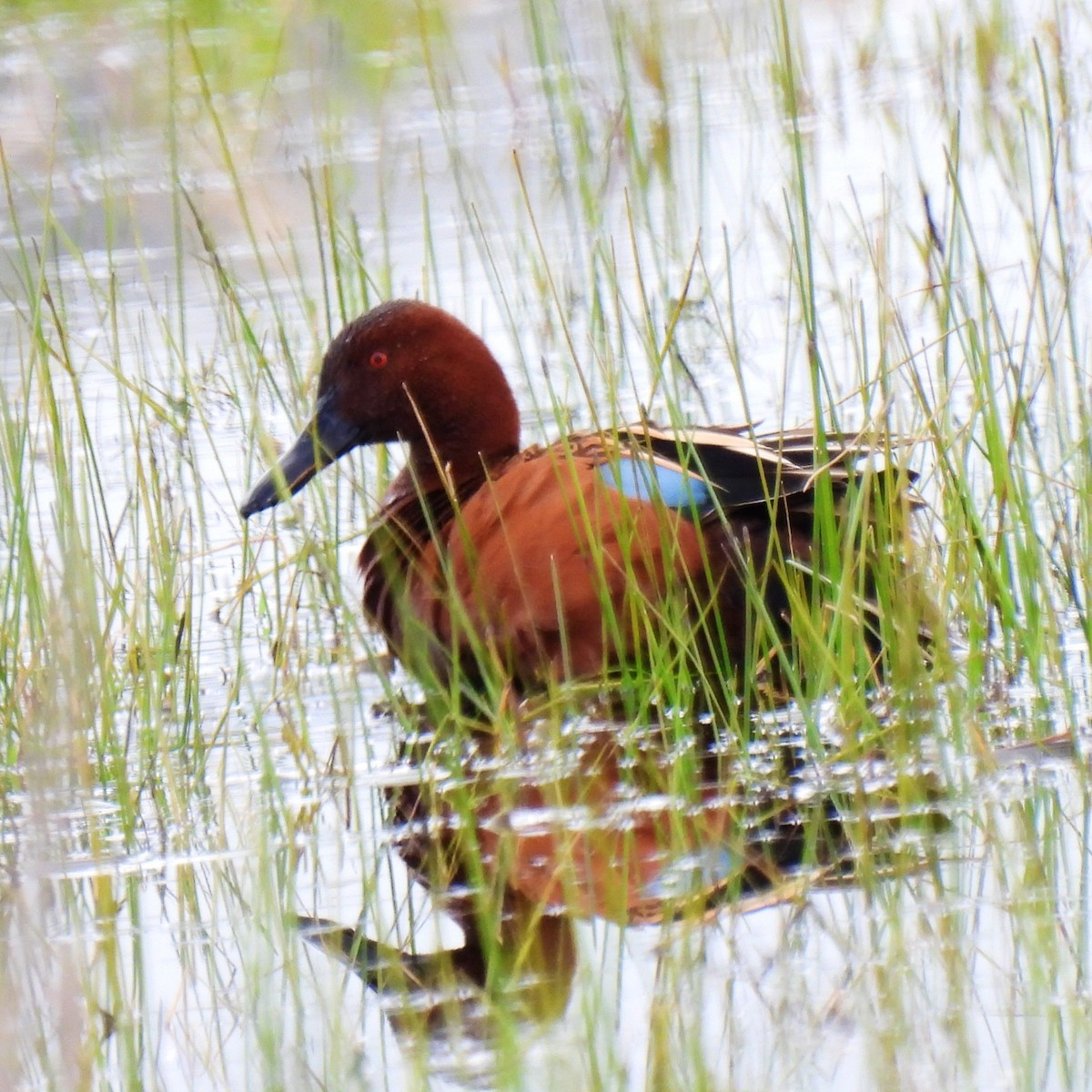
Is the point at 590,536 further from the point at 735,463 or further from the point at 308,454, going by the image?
the point at 308,454

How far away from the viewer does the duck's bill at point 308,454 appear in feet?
14.3

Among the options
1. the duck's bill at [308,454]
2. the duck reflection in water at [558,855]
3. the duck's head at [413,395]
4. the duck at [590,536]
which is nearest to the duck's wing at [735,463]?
the duck at [590,536]

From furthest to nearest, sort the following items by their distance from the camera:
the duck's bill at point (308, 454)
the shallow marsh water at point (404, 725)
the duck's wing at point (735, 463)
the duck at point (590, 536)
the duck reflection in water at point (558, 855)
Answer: the duck's bill at point (308, 454) → the duck's wing at point (735, 463) → the duck at point (590, 536) → the duck reflection in water at point (558, 855) → the shallow marsh water at point (404, 725)

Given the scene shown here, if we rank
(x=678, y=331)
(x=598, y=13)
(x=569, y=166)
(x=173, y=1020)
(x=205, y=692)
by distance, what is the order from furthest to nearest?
(x=598, y=13)
(x=569, y=166)
(x=678, y=331)
(x=205, y=692)
(x=173, y=1020)

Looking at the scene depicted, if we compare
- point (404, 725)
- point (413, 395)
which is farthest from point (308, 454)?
point (404, 725)

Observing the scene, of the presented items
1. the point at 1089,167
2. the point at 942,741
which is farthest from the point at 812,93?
the point at 942,741

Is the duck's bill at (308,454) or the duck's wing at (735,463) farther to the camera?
the duck's bill at (308,454)

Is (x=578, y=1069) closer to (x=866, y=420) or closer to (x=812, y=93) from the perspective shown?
(x=866, y=420)

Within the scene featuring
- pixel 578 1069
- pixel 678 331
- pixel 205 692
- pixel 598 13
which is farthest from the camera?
pixel 598 13

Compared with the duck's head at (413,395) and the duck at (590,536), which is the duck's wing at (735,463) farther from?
the duck's head at (413,395)

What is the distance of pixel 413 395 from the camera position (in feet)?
14.9

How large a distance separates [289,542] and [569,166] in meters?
2.98

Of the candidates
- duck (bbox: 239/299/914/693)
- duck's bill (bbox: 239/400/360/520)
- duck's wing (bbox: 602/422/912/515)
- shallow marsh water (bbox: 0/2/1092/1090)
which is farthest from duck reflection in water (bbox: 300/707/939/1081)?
duck's bill (bbox: 239/400/360/520)

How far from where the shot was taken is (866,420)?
11.8 ft
